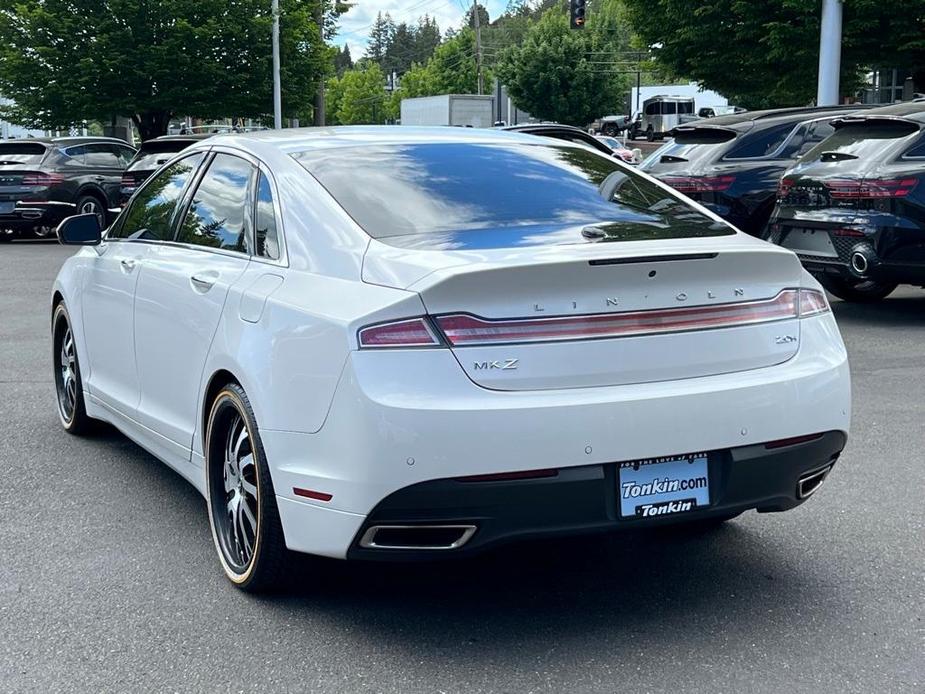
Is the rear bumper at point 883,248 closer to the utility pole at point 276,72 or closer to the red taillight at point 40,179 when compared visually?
the red taillight at point 40,179

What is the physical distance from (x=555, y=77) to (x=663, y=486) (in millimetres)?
67591

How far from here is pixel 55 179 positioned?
68.9ft

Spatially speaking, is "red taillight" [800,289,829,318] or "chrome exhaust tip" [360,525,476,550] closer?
"chrome exhaust tip" [360,525,476,550]

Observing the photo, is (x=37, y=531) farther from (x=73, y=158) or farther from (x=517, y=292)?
(x=73, y=158)

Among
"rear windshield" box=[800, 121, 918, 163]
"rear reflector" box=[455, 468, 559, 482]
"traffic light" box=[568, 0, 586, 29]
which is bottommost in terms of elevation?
"rear reflector" box=[455, 468, 559, 482]

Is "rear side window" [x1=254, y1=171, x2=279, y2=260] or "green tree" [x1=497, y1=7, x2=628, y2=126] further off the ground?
"green tree" [x1=497, y1=7, x2=628, y2=126]

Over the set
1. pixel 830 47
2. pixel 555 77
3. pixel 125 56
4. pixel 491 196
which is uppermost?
pixel 555 77

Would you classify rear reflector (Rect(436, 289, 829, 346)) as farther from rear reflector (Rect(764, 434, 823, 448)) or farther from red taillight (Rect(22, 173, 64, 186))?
red taillight (Rect(22, 173, 64, 186))

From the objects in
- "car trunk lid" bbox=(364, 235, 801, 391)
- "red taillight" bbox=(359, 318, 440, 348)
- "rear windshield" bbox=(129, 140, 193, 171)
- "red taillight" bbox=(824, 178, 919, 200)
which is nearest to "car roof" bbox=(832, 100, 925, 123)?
"red taillight" bbox=(824, 178, 919, 200)

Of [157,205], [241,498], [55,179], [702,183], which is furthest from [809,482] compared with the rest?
[55,179]

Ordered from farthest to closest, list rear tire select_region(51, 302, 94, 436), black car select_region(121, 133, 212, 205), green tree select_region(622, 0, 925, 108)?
green tree select_region(622, 0, 925, 108)
black car select_region(121, 133, 212, 205)
rear tire select_region(51, 302, 94, 436)

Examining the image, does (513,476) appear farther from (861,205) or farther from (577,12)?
(577,12)

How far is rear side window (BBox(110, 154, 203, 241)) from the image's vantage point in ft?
17.7

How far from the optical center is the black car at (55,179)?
20.9m
